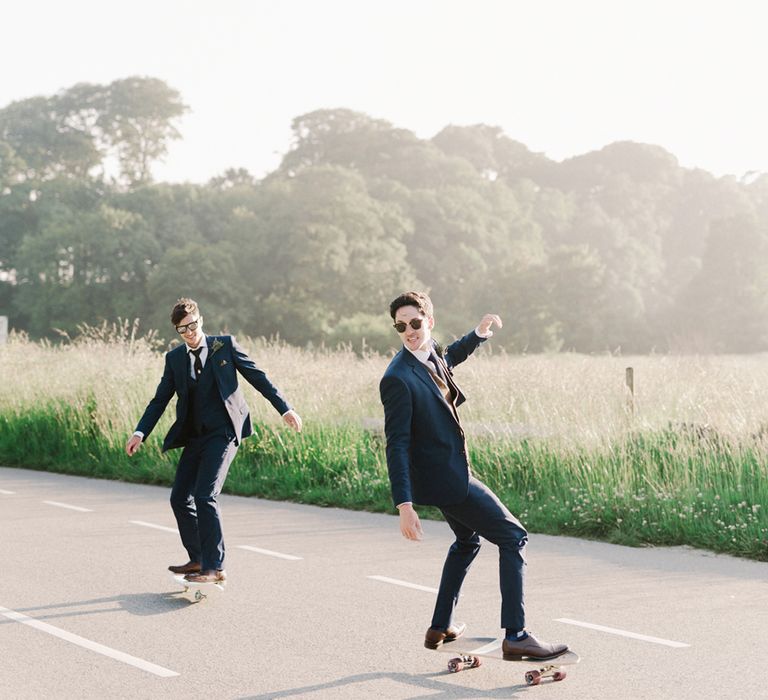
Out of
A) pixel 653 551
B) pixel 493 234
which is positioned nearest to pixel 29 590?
pixel 653 551

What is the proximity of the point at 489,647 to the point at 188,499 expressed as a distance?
9.43ft

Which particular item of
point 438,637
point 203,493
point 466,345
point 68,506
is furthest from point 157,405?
point 68,506

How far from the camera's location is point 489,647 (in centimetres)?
523

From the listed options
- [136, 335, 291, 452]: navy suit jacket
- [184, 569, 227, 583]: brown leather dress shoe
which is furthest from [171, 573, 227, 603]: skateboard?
[136, 335, 291, 452]: navy suit jacket

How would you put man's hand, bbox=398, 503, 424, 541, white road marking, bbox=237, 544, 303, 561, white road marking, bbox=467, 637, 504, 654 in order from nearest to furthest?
1. man's hand, bbox=398, 503, 424, 541
2. white road marking, bbox=467, 637, 504, 654
3. white road marking, bbox=237, 544, 303, 561

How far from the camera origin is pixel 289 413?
741 centimetres

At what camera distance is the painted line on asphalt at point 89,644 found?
215 inches

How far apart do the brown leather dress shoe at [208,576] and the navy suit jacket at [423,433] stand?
2.31 metres

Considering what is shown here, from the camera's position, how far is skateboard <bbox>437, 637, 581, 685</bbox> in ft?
16.7

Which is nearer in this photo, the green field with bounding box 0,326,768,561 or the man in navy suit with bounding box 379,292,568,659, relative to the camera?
the man in navy suit with bounding box 379,292,568,659

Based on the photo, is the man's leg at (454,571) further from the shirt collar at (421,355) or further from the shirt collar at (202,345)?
the shirt collar at (202,345)

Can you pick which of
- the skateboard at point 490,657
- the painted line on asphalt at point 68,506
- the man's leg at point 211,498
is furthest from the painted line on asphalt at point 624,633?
the painted line on asphalt at point 68,506

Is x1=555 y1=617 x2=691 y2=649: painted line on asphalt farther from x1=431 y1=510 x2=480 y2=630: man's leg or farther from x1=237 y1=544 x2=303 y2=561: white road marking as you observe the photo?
→ x1=237 y1=544 x2=303 y2=561: white road marking

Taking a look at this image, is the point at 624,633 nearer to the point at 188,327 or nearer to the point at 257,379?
the point at 257,379
